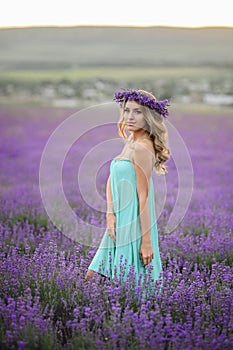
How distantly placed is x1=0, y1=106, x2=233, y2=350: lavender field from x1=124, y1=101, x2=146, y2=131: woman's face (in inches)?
37.2

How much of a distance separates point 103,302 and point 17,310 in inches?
18.6

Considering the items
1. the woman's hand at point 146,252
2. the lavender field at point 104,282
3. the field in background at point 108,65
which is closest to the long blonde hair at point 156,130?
the woman's hand at point 146,252

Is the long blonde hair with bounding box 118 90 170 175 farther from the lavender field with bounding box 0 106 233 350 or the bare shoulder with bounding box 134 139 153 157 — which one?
the lavender field with bounding box 0 106 233 350

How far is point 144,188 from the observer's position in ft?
11.2

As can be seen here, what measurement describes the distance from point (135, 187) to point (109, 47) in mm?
16293

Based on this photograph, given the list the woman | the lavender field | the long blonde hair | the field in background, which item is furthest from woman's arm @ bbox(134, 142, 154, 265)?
the field in background

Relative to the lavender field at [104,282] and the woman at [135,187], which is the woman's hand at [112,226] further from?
the lavender field at [104,282]

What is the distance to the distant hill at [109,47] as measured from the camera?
17.7 m

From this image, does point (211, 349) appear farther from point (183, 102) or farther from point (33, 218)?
point (183, 102)

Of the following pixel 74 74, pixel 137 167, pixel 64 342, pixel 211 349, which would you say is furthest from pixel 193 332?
pixel 74 74

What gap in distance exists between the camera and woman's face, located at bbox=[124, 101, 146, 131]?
3.46 metres

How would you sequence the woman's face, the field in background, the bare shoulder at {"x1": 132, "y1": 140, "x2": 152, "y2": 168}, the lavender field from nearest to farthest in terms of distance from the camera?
the lavender field → the bare shoulder at {"x1": 132, "y1": 140, "x2": 152, "y2": 168} → the woman's face → the field in background

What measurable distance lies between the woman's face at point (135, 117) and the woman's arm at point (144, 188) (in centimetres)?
13

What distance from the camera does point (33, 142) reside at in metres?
13.3
